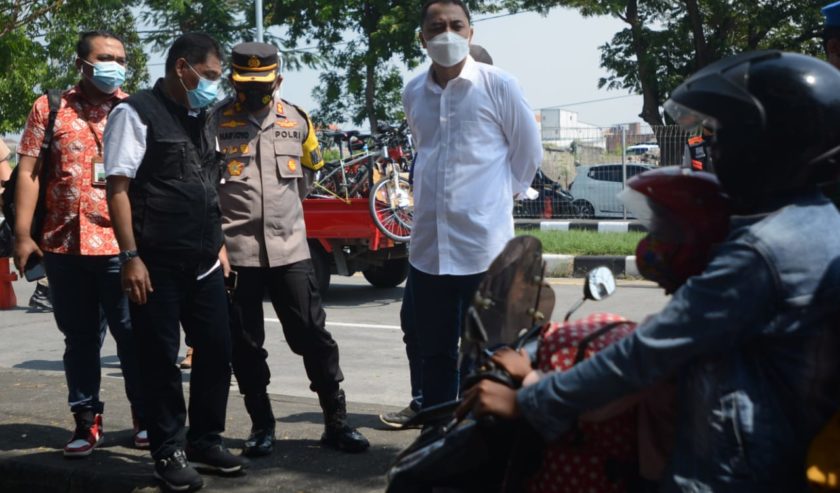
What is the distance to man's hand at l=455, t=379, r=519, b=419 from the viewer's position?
7.03 feet

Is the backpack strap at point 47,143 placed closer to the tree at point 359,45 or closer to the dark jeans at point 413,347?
the dark jeans at point 413,347

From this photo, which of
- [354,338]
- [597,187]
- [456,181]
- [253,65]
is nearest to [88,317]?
[253,65]

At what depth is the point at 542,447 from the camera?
7.36 feet

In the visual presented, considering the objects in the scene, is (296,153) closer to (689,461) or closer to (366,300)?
(689,461)

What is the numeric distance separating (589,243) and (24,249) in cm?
1044

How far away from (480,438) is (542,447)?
0.14m

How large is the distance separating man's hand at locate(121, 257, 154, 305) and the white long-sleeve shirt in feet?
3.40

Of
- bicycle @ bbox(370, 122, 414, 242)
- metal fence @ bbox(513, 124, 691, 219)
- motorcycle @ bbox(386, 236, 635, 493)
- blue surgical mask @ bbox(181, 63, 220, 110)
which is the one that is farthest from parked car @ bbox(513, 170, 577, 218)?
motorcycle @ bbox(386, 236, 635, 493)

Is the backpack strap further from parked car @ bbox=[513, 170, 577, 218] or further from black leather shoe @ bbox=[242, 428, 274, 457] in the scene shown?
parked car @ bbox=[513, 170, 577, 218]

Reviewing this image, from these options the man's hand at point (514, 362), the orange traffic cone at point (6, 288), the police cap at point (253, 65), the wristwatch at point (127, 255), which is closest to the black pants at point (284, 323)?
the wristwatch at point (127, 255)

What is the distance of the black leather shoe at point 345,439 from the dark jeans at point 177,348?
0.55 meters

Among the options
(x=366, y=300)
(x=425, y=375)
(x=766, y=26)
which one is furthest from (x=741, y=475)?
(x=766, y=26)

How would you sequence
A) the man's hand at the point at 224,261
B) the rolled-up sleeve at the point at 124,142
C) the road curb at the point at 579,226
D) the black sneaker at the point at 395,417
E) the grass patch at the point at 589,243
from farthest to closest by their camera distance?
the road curb at the point at 579,226 → the grass patch at the point at 589,243 → the black sneaker at the point at 395,417 → the man's hand at the point at 224,261 → the rolled-up sleeve at the point at 124,142

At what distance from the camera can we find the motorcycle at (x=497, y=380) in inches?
86.6
